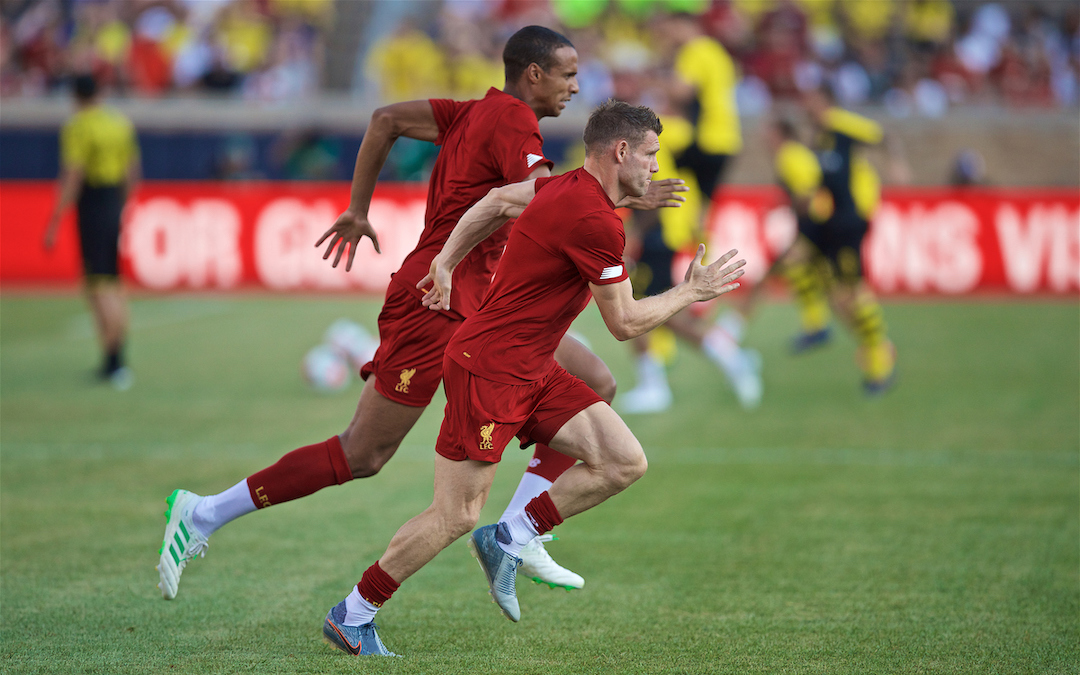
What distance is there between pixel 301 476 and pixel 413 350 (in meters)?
0.73

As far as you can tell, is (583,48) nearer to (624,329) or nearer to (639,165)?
(639,165)

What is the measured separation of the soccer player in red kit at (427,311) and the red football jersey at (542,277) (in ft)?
1.27

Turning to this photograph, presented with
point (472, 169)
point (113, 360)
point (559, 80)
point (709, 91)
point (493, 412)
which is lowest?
point (113, 360)

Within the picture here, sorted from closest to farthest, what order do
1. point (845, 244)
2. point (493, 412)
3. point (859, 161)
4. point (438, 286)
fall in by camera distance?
point (493, 412), point (438, 286), point (845, 244), point (859, 161)

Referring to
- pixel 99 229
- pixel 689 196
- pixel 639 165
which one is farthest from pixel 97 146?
pixel 639 165

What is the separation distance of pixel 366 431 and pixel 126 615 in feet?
4.13

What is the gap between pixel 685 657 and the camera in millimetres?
4258

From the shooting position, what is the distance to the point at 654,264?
33.7 feet

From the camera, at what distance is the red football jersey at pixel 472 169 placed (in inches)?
180

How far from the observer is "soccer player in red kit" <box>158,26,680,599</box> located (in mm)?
4680

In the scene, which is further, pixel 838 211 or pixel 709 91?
pixel 838 211

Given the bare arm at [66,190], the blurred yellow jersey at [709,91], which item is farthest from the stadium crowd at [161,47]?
the blurred yellow jersey at [709,91]

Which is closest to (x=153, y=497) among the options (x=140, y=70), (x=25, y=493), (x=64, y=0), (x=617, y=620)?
(x=25, y=493)

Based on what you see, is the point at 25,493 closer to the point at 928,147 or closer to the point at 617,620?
the point at 617,620
